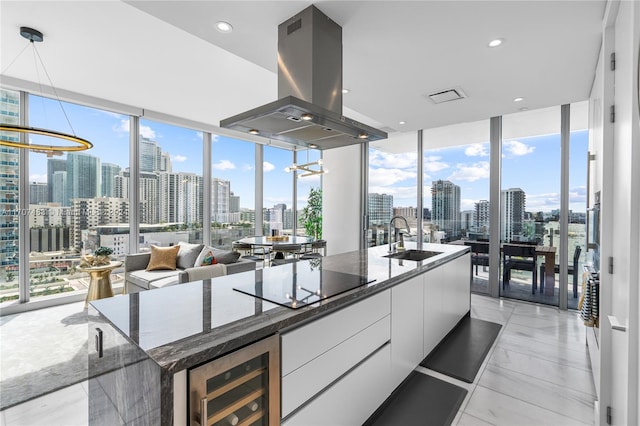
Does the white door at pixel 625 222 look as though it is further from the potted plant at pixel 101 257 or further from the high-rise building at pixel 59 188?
the high-rise building at pixel 59 188

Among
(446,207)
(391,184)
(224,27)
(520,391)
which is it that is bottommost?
(520,391)

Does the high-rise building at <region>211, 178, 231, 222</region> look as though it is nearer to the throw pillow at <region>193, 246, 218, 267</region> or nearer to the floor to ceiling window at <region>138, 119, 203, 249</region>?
the floor to ceiling window at <region>138, 119, 203, 249</region>

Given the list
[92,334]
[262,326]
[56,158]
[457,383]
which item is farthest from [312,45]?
[56,158]

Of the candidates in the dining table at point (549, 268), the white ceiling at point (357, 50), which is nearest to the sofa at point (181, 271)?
the white ceiling at point (357, 50)

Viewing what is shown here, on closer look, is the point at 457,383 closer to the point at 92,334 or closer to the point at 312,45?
the point at 92,334

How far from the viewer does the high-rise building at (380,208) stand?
6152 millimetres

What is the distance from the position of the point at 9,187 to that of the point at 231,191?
11.4 feet

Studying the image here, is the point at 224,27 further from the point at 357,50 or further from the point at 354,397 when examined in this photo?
the point at 354,397

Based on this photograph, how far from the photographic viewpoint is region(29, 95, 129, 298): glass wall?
4.26 meters

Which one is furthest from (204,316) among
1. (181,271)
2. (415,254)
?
(181,271)

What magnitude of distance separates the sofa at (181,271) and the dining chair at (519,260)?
12.6ft

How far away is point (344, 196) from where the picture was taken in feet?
21.3

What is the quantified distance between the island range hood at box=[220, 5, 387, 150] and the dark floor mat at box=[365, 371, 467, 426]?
6.21ft

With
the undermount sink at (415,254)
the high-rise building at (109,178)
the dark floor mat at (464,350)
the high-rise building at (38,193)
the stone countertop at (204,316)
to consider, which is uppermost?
the high-rise building at (109,178)
